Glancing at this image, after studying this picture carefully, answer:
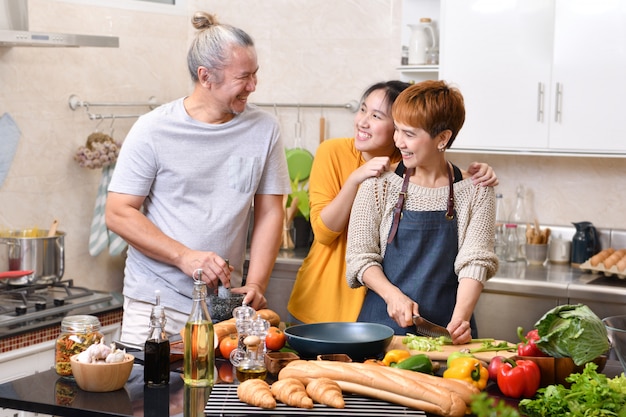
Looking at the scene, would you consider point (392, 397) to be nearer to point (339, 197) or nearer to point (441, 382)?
point (441, 382)

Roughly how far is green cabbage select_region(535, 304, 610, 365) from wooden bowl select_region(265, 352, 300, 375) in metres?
0.57

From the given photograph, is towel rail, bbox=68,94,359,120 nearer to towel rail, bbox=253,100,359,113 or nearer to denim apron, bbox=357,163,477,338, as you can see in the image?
towel rail, bbox=253,100,359,113

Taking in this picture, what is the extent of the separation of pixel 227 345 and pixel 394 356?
42 centimetres

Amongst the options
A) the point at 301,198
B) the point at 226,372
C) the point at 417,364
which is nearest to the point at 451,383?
the point at 417,364

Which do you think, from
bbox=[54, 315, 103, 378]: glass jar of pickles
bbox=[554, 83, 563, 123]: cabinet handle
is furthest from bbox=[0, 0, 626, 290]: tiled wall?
bbox=[54, 315, 103, 378]: glass jar of pickles

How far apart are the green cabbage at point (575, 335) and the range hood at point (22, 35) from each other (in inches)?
86.1

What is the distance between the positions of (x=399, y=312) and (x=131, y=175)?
93cm

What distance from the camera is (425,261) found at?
2.55 metres

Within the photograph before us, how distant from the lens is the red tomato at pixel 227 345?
2137mm

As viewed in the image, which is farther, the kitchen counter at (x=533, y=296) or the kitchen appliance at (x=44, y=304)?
the kitchen counter at (x=533, y=296)

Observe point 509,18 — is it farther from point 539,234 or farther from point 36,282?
point 36,282

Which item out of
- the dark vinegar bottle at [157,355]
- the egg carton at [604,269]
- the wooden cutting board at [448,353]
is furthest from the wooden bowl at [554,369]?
the egg carton at [604,269]

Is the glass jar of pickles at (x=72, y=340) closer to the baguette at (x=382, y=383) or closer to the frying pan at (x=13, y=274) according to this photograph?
the baguette at (x=382, y=383)

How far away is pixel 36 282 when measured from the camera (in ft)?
11.5
